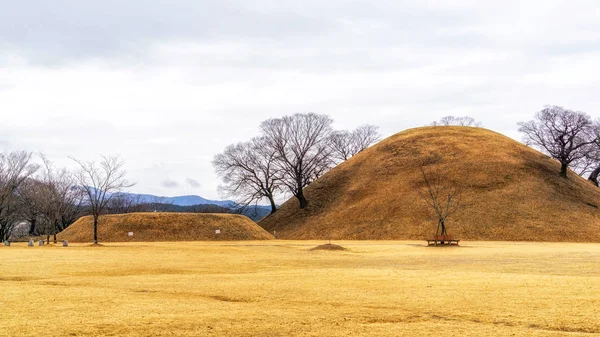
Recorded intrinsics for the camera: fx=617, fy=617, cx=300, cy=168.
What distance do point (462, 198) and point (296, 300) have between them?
61.6 meters

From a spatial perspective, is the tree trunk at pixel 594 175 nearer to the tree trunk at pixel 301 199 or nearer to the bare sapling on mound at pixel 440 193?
the bare sapling on mound at pixel 440 193

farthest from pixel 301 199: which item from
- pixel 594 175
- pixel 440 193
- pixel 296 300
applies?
pixel 296 300

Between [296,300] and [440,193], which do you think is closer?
[296,300]

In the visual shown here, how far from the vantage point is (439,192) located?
76.8 m

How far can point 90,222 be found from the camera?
61094 mm

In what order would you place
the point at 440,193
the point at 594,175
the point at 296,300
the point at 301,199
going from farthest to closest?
the point at 594,175, the point at 301,199, the point at 440,193, the point at 296,300

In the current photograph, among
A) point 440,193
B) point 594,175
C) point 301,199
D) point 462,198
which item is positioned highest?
point 594,175

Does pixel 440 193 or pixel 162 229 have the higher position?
pixel 440 193

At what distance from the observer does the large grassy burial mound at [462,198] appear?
220 ft

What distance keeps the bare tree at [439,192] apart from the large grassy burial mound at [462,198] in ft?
2.41

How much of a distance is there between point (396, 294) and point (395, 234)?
51213 mm

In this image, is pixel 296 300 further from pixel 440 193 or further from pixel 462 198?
pixel 440 193

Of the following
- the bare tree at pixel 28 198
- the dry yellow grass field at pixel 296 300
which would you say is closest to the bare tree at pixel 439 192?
the dry yellow grass field at pixel 296 300

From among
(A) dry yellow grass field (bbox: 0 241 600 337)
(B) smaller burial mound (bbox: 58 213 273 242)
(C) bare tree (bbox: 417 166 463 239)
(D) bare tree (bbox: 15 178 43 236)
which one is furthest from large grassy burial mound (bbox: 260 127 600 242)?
(A) dry yellow grass field (bbox: 0 241 600 337)
